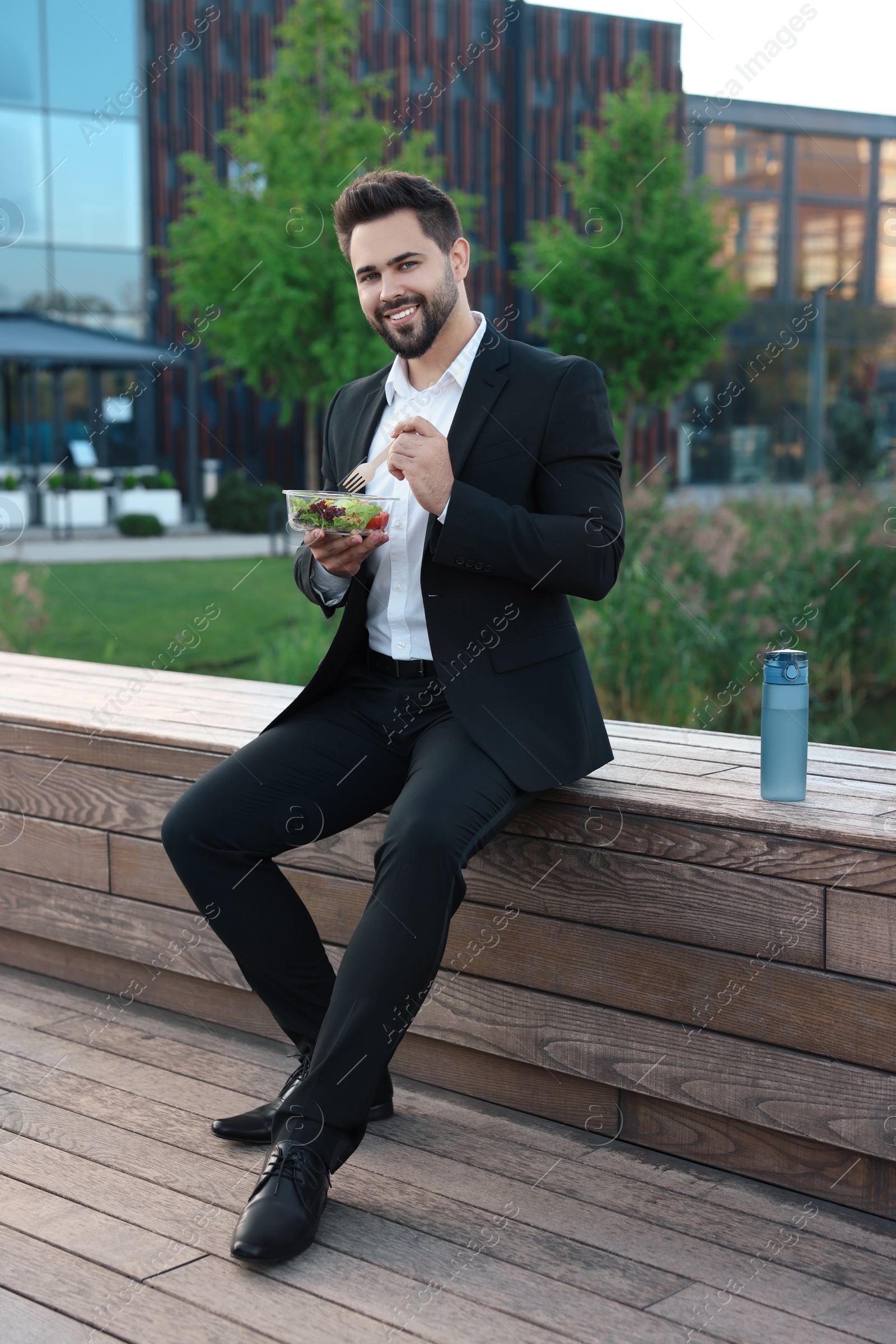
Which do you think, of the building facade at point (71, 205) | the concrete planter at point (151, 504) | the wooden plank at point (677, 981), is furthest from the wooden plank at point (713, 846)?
the concrete planter at point (151, 504)

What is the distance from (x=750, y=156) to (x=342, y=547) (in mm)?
20954

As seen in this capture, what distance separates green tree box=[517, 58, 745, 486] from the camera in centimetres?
1319

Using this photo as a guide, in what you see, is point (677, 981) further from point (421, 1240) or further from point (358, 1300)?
point (358, 1300)

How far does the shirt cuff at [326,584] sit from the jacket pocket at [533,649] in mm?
330

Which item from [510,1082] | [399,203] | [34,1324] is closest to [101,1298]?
[34,1324]

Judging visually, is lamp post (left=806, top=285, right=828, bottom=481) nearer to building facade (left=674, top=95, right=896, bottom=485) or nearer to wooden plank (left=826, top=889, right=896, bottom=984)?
building facade (left=674, top=95, right=896, bottom=485)

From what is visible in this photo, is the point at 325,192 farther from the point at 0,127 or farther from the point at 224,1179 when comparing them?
the point at 224,1179

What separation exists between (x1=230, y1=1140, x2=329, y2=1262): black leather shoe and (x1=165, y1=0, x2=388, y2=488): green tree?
36.5 feet

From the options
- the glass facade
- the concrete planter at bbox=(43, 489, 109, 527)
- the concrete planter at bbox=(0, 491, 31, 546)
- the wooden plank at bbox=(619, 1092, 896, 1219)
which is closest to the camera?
the wooden plank at bbox=(619, 1092, 896, 1219)

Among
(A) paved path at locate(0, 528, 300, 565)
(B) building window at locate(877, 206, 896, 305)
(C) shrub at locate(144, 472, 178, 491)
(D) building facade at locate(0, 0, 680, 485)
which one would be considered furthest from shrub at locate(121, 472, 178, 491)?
(B) building window at locate(877, 206, 896, 305)

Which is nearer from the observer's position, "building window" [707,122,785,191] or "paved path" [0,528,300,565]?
"paved path" [0,528,300,565]

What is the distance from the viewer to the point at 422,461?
6.81 feet

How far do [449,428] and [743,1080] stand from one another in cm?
116

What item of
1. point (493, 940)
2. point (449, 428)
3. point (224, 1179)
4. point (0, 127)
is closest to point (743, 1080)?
point (493, 940)
